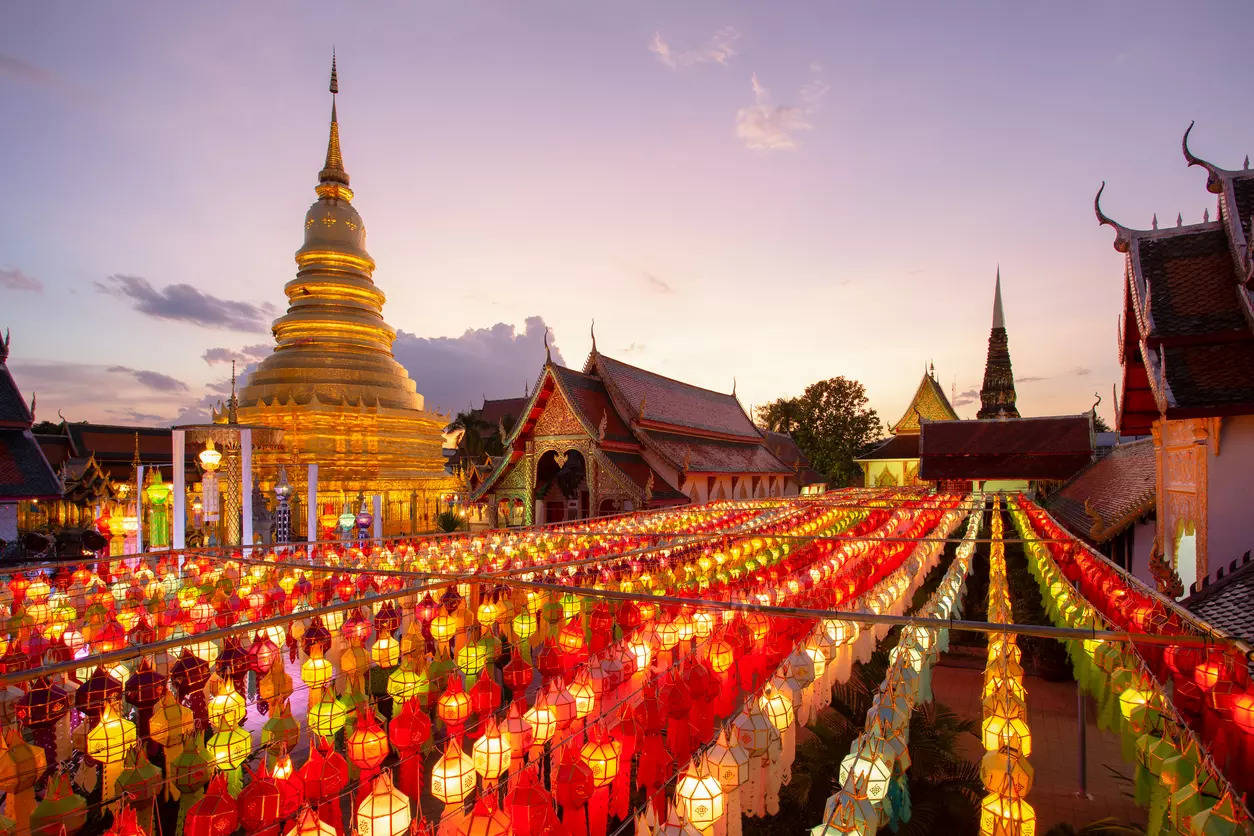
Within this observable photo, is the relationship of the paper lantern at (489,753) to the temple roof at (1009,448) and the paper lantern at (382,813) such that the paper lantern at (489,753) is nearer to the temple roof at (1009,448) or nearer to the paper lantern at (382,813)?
the paper lantern at (382,813)

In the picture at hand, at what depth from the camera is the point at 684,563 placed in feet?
36.7

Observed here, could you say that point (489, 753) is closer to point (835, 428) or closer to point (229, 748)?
point (229, 748)

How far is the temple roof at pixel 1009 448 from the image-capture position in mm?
32281

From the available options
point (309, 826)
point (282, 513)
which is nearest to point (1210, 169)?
point (309, 826)

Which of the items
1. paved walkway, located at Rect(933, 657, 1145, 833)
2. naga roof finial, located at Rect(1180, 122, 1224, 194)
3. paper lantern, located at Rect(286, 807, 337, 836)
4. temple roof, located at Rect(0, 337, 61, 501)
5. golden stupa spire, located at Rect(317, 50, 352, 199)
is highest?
golden stupa spire, located at Rect(317, 50, 352, 199)

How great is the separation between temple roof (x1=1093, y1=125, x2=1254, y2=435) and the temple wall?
2.30 feet

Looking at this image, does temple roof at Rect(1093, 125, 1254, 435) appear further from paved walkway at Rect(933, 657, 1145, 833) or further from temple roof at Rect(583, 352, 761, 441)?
temple roof at Rect(583, 352, 761, 441)

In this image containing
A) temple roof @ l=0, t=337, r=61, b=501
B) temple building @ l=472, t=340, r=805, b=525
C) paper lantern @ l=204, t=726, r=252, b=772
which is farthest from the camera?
temple building @ l=472, t=340, r=805, b=525

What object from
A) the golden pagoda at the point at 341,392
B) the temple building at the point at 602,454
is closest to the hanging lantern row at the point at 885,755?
the temple building at the point at 602,454

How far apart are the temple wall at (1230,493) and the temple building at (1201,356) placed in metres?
0.01

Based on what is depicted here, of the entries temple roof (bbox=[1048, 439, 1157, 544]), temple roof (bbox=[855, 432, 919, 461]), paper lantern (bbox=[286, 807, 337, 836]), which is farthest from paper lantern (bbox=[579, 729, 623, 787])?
temple roof (bbox=[855, 432, 919, 461])

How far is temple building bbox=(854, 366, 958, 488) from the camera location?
4950cm

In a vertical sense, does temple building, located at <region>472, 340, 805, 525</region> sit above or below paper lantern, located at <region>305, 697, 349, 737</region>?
above

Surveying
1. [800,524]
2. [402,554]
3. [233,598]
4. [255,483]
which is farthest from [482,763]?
[255,483]
